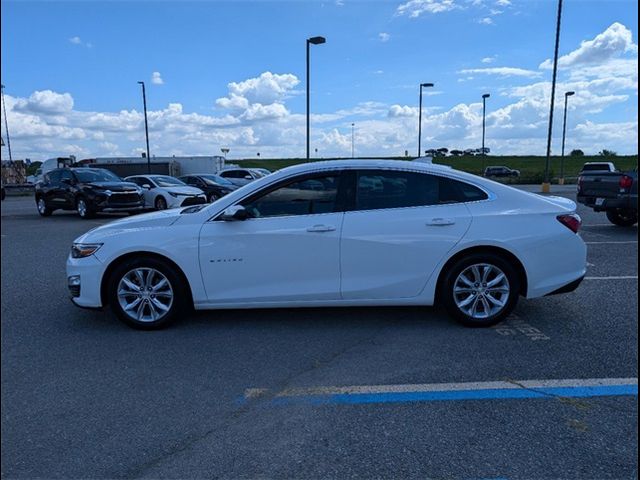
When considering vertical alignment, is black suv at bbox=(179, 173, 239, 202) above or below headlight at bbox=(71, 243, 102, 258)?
below

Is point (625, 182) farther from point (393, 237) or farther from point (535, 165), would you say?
point (535, 165)

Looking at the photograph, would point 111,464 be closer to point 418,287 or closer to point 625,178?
point 418,287

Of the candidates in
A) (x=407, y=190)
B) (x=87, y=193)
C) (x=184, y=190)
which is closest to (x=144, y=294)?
(x=407, y=190)

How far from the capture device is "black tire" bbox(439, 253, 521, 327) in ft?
15.6

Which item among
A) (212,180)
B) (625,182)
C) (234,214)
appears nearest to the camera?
(234,214)

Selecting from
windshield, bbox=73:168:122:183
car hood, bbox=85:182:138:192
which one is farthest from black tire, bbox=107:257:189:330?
windshield, bbox=73:168:122:183

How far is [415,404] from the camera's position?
3.35 m

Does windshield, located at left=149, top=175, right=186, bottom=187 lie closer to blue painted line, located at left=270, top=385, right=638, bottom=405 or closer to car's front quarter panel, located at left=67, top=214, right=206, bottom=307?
car's front quarter panel, located at left=67, top=214, right=206, bottom=307

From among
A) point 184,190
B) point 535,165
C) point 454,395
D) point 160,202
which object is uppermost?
point 535,165

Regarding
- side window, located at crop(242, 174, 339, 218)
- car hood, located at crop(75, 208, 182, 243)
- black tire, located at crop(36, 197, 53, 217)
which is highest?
side window, located at crop(242, 174, 339, 218)

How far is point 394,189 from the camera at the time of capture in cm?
486

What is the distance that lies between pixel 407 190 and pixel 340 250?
34.8 inches

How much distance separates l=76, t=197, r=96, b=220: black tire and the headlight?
1222cm

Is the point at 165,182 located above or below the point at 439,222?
below
